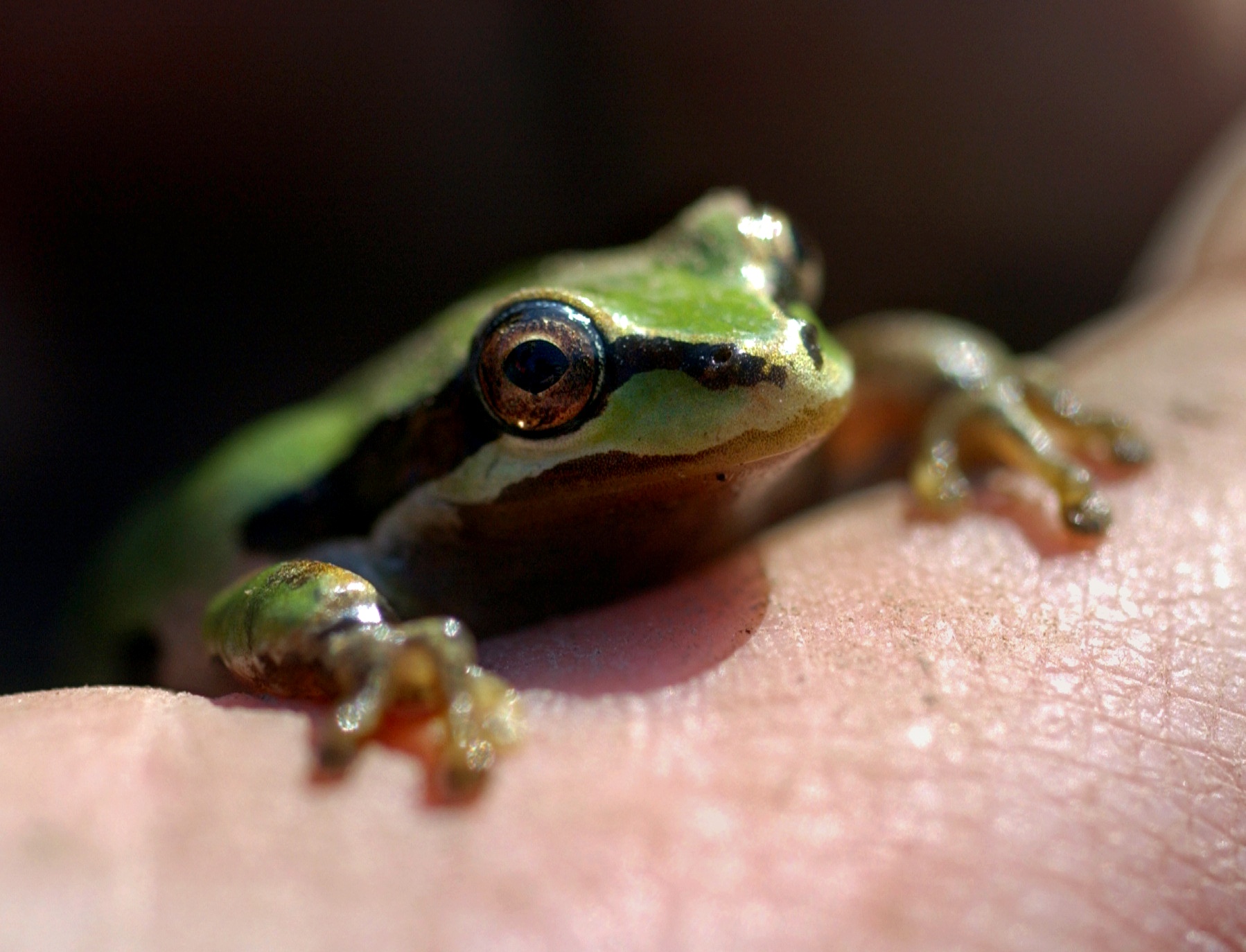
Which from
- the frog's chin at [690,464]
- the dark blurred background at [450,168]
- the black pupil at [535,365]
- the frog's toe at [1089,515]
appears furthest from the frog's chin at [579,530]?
the dark blurred background at [450,168]

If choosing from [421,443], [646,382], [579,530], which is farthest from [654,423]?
[421,443]

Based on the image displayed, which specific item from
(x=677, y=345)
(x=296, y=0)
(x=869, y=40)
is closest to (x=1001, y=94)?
(x=869, y=40)

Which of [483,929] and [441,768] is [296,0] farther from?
[483,929]

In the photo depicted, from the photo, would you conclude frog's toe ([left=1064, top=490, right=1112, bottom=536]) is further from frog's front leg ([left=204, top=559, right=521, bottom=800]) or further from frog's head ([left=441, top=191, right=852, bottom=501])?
frog's front leg ([left=204, top=559, right=521, bottom=800])

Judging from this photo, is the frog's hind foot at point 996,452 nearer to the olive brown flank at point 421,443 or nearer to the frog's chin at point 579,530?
the frog's chin at point 579,530

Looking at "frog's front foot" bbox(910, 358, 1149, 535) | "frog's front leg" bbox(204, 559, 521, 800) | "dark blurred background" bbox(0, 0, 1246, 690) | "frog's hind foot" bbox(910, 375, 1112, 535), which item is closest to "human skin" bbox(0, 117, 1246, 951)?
"frog's front leg" bbox(204, 559, 521, 800)
